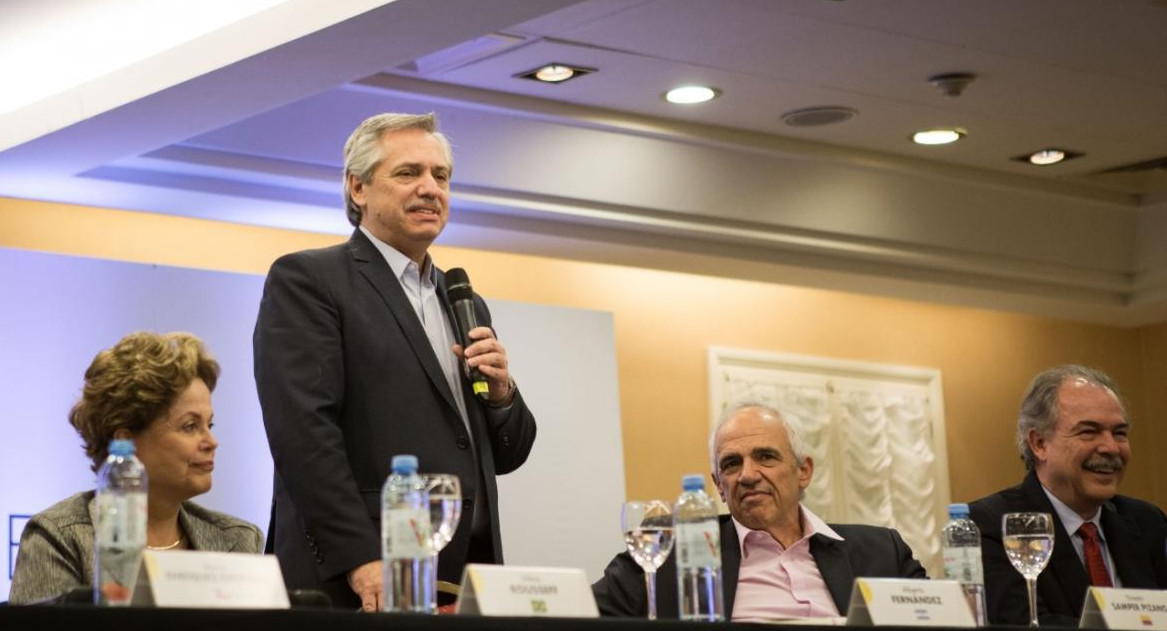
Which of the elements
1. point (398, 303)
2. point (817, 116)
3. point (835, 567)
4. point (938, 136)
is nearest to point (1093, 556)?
point (835, 567)

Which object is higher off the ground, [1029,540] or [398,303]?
[398,303]

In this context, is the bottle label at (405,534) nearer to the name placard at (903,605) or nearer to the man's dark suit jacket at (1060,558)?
the name placard at (903,605)

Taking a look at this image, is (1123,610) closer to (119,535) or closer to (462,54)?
(119,535)

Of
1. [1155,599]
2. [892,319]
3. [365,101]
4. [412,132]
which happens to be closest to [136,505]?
[412,132]

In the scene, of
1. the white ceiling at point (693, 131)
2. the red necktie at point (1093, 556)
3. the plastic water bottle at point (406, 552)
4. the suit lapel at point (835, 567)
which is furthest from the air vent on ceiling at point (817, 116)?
the plastic water bottle at point (406, 552)

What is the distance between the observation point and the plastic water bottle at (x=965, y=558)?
9.82ft

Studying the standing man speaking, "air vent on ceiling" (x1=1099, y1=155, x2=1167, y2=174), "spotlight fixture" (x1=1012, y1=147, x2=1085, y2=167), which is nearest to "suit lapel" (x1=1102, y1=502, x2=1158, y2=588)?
the standing man speaking

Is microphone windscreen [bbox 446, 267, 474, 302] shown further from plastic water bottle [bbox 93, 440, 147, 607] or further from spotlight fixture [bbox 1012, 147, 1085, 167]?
spotlight fixture [bbox 1012, 147, 1085, 167]

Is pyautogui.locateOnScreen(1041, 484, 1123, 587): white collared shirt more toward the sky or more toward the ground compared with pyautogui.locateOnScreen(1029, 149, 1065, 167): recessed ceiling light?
more toward the ground

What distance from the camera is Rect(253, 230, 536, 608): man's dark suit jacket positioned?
2992mm

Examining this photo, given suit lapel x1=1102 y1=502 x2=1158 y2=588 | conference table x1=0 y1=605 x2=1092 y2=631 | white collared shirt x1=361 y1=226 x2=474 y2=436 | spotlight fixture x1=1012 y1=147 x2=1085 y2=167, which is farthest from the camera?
spotlight fixture x1=1012 y1=147 x2=1085 y2=167

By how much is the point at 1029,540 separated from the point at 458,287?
112cm

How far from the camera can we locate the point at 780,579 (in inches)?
154

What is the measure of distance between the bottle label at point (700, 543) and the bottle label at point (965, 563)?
1.75ft
